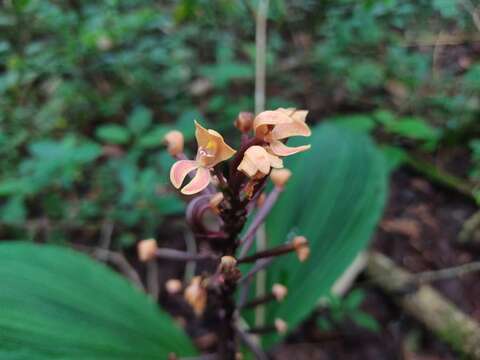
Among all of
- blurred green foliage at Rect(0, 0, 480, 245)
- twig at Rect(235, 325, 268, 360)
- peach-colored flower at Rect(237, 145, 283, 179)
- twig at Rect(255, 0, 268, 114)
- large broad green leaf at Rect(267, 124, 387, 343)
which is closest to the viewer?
peach-colored flower at Rect(237, 145, 283, 179)

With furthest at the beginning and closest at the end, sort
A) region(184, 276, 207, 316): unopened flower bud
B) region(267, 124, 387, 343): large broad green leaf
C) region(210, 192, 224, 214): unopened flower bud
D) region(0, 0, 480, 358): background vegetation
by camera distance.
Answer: region(0, 0, 480, 358): background vegetation
region(267, 124, 387, 343): large broad green leaf
region(184, 276, 207, 316): unopened flower bud
region(210, 192, 224, 214): unopened flower bud

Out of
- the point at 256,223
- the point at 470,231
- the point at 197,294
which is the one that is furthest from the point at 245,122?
the point at 470,231

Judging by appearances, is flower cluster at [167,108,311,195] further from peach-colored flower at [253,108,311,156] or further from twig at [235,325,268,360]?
twig at [235,325,268,360]

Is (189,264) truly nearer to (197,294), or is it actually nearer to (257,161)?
(197,294)

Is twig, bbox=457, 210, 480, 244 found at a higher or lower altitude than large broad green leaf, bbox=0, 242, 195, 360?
lower

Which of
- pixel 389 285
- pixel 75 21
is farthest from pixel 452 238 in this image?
pixel 75 21

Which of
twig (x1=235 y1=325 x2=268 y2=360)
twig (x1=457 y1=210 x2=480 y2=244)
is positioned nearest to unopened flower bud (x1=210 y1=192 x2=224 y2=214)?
twig (x1=235 y1=325 x2=268 y2=360)

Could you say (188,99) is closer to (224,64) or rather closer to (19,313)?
(224,64)
